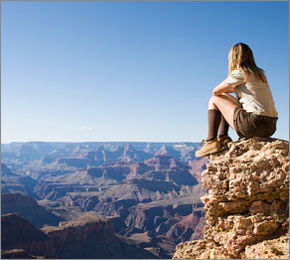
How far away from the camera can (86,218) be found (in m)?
65.4

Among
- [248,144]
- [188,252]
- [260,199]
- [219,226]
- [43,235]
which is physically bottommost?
[43,235]

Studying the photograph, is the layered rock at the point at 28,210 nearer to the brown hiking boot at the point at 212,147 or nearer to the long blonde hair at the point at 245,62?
the brown hiking boot at the point at 212,147

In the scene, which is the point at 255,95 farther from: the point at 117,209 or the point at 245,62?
the point at 117,209

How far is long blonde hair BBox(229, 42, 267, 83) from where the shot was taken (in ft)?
12.8

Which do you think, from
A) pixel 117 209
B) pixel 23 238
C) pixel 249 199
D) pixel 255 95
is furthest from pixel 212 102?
pixel 117 209

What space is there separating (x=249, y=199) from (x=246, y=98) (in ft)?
4.56

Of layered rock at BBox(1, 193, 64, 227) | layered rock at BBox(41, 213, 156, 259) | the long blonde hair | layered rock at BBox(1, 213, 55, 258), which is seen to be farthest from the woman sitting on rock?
layered rock at BBox(1, 193, 64, 227)

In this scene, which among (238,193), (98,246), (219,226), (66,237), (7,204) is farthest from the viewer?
(7,204)

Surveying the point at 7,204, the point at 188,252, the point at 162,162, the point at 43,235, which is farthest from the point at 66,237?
→ the point at 162,162

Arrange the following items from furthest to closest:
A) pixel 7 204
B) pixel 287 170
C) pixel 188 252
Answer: pixel 7 204, pixel 188 252, pixel 287 170

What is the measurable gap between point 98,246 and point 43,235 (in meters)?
13.4

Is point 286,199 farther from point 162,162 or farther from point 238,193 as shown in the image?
point 162,162

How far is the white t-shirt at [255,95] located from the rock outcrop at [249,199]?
512 mm

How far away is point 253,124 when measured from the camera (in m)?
3.97
